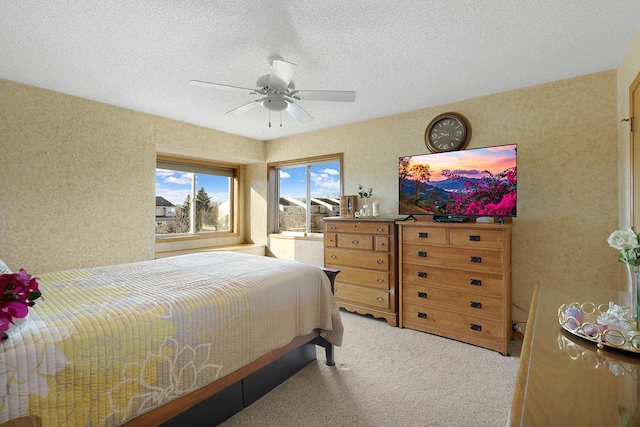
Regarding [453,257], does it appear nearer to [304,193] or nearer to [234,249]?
[304,193]

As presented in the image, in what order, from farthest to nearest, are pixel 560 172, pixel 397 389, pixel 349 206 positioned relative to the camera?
pixel 349 206 → pixel 560 172 → pixel 397 389

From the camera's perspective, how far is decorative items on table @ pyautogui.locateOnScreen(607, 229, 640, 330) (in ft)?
3.39

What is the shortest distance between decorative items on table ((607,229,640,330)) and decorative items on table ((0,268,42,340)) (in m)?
2.09

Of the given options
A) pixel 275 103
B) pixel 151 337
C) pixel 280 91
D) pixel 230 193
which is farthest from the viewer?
pixel 230 193

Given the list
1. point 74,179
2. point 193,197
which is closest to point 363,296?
point 193,197

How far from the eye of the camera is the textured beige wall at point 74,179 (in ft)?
9.14

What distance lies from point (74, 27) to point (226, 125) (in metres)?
2.33

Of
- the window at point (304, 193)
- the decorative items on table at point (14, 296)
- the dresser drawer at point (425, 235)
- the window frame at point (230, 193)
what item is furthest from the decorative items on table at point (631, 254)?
the window frame at point (230, 193)

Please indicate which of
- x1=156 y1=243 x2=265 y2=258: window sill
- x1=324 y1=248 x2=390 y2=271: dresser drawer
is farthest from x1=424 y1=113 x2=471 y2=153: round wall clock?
x1=156 y1=243 x2=265 y2=258: window sill

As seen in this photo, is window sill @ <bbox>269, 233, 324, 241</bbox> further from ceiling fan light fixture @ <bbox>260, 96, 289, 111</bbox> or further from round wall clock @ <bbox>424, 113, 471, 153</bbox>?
ceiling fan light fixture @ <bbox>260, 96, 289, 111</bbox>

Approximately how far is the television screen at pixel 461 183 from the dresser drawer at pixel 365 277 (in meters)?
0.78

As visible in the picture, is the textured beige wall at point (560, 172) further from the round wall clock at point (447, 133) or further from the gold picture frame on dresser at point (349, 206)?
the gold picture frame on dresser at point (349, 206)

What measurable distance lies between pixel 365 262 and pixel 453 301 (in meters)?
1.03

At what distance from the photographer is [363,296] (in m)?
3.54
